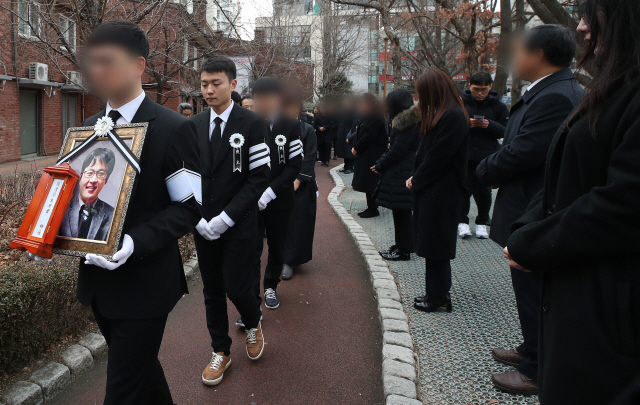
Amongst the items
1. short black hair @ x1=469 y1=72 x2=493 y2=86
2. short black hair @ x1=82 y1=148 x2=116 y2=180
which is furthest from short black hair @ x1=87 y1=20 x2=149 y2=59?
short black hair @ x1=469 y1=72 x2=493 y2=86

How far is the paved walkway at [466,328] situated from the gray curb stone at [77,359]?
7.55 ft

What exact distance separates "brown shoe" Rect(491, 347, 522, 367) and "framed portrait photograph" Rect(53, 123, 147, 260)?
2.69 meters

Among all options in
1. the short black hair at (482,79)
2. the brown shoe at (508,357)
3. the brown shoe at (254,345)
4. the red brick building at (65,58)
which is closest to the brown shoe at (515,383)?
the brown shoe at (508,357)

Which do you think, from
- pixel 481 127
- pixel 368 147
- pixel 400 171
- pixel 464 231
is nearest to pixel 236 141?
pixel 400 171

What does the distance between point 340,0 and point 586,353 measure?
52.4 feet

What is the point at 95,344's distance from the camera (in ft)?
11.6

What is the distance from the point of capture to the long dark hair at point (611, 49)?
1407 millimetres

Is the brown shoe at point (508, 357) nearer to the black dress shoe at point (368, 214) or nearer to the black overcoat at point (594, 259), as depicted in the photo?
the black overcoat at point (594, 259)

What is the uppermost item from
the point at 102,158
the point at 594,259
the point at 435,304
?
the point at 102,158

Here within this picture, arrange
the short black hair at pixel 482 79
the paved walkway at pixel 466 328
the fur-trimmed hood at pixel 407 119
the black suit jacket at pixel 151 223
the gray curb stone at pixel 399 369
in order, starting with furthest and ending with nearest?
the short black hair at pixel 482 79 < the fur-trimmed hood at pixel 407 119 < the gray curb stone at pixel 399 369 < the paved walkway at pixel 466 328 < the black suit jacket at pixel 151 223

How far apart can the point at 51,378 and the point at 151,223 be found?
1.76 meters

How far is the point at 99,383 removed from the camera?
3.22 metres

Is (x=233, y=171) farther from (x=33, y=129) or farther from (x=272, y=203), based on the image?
(x=33, y=129)

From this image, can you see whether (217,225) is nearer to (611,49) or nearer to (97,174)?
(97,174)
